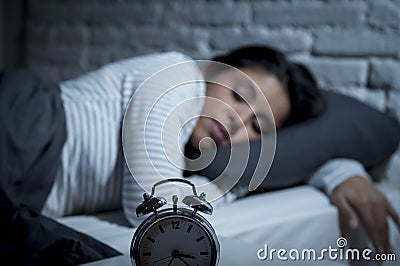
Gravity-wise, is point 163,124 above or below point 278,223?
above

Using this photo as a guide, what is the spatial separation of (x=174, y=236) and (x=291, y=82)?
69 centimetres

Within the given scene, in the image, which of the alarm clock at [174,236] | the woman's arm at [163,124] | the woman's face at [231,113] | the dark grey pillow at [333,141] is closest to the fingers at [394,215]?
the dark grey pillow at [333,141]

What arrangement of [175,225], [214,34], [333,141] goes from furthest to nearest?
1. [214,34]
2. [333,141]
3. [175,225]

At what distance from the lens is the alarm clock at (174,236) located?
51cm

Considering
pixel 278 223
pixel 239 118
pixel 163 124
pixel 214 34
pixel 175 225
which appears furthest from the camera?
pixel 214 34

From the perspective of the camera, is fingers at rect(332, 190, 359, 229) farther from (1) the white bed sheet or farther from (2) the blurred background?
(2) the blurred background

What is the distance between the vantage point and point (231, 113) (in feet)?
2.46

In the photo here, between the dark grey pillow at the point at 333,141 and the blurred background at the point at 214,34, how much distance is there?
98 millimetres

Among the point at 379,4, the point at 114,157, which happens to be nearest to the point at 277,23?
the point at 379,4

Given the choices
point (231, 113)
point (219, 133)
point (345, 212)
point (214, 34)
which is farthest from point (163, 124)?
point (214, 34)

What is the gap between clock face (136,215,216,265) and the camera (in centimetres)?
51

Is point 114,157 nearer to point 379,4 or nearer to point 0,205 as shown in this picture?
point 0,205

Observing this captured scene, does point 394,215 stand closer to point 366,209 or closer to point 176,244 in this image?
point 366,209

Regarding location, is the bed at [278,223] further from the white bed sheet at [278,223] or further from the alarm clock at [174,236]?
the alarm clock at [174,236]
